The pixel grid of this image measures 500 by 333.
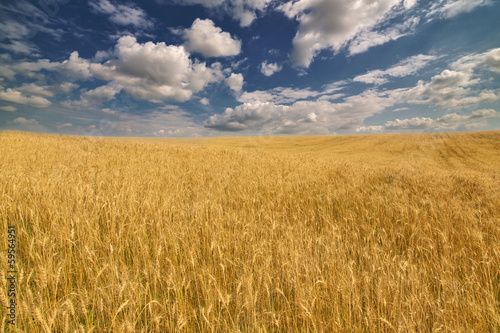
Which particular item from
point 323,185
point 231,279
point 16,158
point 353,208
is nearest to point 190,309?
point 231,279

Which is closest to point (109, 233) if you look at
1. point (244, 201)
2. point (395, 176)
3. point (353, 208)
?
point (244, 201)

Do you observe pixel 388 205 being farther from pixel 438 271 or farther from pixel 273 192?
pixel 273 192

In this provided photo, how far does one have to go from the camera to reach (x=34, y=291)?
1.78 m

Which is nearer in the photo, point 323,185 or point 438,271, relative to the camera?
point 438,271

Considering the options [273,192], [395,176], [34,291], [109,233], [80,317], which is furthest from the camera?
[395,176]

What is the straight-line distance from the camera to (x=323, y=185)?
5387 mm

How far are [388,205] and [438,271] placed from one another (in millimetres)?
1975

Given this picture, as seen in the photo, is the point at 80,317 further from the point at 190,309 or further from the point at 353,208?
the point at 353,208

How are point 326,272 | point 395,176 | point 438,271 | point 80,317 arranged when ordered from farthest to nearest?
point 395,176 → point 438,271 → point 326,272 → point 80,317

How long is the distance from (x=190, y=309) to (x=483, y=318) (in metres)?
2.38

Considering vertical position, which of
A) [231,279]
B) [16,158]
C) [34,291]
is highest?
[16,158]

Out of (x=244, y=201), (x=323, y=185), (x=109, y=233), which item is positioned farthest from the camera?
(x=323, y=185)

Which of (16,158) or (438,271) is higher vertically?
(16,158)

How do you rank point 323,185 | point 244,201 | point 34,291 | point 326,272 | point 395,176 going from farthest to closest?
point 395,176 → point 323,185 → point 244,201 → point 326,272 → point 34,291
